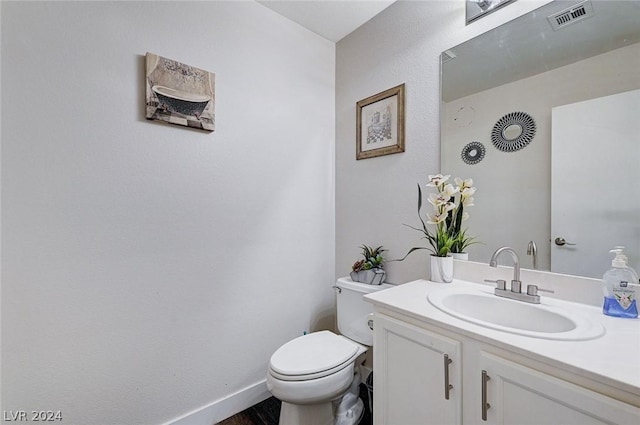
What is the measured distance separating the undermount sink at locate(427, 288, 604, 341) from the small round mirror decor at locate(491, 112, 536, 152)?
2.17 ft

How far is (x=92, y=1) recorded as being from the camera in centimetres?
117

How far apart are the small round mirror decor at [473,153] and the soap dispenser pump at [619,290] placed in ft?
1.99

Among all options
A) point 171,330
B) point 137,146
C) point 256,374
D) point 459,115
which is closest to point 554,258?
point 459,115

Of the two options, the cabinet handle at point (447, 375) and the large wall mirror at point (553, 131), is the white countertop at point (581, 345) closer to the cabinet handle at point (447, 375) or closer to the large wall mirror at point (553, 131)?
the cabinet handle at point (447, 375)

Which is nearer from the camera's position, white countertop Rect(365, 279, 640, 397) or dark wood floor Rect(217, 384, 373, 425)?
white countertop Rect(365, 279, 640, 397)

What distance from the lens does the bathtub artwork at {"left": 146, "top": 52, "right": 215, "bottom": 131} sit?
129 centimetres

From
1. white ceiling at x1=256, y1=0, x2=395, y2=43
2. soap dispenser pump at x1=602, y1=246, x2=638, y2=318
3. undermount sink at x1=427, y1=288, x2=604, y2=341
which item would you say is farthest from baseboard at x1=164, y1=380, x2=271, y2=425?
white ceiling at x1=256, y1=0, x2=395, y2=43

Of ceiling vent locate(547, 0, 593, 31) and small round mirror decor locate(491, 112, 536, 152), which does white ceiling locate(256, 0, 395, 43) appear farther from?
small round mirror decor locate(491, 112, 536, 152)

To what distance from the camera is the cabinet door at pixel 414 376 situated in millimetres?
870

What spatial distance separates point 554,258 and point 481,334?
0.60 m

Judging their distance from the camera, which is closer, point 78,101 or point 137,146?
point 78,101

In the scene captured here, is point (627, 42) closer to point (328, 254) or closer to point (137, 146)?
point (328, 254)

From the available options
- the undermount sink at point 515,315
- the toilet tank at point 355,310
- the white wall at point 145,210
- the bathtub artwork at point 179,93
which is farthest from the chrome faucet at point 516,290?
the bathtub artwork at point 179,93

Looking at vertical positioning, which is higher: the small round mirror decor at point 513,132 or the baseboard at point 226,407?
the small round mirror decor at point 513,132
